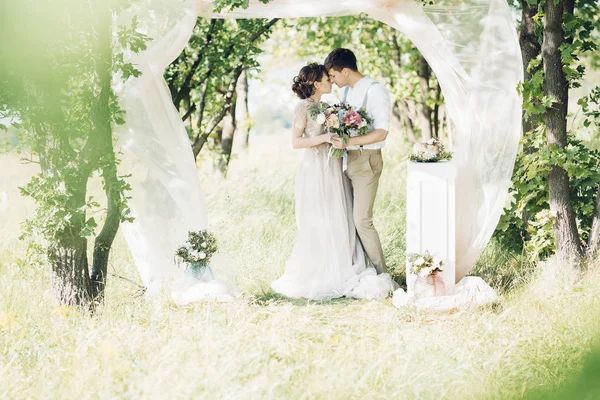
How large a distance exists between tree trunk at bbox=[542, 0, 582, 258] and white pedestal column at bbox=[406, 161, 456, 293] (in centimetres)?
86

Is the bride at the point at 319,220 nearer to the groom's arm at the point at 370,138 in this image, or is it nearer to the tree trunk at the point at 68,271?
the groom's arm at the point at 370,138

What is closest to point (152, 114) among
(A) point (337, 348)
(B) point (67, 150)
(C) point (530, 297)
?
(B) point (67, 150)

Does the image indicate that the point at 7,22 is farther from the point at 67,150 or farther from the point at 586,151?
the point at 586,151

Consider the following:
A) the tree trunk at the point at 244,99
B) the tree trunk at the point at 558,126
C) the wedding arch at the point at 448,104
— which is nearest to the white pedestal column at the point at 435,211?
the wedding arch at the point at 448,104

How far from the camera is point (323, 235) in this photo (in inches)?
229

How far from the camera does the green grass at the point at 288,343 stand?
3.11 meters

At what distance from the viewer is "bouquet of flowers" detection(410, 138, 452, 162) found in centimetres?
532

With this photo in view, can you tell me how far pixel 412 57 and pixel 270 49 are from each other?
482cm

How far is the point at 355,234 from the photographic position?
588 centimetres

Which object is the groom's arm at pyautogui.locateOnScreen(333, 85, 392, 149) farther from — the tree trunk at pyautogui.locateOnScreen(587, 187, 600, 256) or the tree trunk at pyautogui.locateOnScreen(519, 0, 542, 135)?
the tree trunk at pyautogui.locateOnScreen(587, 187, 600, 256)

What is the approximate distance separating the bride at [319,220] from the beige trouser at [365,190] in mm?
106

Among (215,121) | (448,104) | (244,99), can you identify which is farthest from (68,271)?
(244,99)

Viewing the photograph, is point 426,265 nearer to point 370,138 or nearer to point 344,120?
point 370,138

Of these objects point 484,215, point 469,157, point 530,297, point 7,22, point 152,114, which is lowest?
point 530,297
